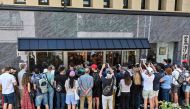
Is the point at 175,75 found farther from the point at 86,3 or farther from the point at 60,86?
the point at 86,3

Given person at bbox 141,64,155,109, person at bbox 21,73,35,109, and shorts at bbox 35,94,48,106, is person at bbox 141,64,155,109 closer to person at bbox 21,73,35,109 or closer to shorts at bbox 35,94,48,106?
shorts at bbox 35,94,48,106

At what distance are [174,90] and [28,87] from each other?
586 centimetres

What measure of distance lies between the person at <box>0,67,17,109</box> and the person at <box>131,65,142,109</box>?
4.41 metres

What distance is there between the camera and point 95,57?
45.9 feet

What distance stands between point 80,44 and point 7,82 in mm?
4611

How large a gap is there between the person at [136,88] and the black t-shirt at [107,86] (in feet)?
3.40

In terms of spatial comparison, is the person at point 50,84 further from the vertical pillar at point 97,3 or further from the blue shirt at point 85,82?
the vertical pillar at point 97,3

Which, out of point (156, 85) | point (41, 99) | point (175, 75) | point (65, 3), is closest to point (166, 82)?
point (156, 85)

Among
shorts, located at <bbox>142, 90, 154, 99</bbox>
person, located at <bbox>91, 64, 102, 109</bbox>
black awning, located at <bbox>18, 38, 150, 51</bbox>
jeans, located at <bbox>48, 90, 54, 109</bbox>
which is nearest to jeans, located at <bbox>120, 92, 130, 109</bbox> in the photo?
shorts, located at <bbox>142, 90, 154, 99</bbox>

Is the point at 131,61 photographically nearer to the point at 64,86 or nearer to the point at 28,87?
the point at 64,86

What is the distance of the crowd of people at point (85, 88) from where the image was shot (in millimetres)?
9188

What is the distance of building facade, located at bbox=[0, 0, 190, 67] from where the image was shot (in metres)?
12.4

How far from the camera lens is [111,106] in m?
9.58

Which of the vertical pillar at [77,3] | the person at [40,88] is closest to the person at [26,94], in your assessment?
the person at [40,88]
